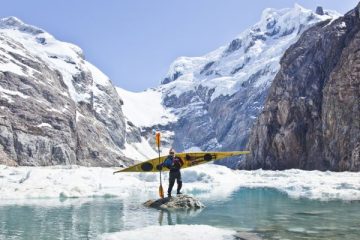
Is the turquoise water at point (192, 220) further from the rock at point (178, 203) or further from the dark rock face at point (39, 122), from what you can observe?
the dark rock face at point (39, 122)

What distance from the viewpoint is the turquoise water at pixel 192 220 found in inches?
574

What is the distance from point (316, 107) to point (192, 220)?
262ft

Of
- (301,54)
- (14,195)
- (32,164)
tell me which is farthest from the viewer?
(32,164)

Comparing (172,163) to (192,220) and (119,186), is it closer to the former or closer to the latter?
(192,220)

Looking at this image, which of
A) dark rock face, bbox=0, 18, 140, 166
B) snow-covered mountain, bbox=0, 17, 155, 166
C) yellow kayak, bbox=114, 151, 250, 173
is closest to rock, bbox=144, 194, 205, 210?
yellow kayak, bbox=114, 151, 250, 173

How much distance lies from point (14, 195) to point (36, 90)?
13161 centimetres

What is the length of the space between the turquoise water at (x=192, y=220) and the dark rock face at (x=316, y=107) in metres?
53.7

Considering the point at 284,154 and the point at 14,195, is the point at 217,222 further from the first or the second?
the point at 284,154

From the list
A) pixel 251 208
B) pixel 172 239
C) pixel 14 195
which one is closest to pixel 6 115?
pixel 14 195

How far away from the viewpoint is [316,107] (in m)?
92.3

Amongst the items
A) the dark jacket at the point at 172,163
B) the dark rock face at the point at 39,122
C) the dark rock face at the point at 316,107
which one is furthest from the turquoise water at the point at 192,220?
the dark rock face at the point at 39,122

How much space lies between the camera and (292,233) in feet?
47.3

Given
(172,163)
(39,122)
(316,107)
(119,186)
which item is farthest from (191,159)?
(39,122)

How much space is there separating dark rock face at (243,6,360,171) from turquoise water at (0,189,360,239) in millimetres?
53667
